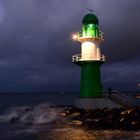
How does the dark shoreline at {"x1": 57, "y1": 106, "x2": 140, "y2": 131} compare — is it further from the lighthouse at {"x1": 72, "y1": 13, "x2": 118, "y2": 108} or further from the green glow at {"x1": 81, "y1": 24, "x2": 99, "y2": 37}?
the green glow at {"x1": 81, "y1": 24, "x2": 99, "y2": 37}

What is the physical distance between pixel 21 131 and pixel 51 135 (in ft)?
11.9

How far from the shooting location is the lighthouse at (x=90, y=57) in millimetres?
43219

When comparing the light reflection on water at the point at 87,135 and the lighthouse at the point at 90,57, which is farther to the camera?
the lighthouse at the point at 90,57

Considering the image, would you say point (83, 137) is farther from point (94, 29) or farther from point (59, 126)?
point (94, 29)

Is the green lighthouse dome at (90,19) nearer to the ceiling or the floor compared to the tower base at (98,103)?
nearer to the ceiling

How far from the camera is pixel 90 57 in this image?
141 ft

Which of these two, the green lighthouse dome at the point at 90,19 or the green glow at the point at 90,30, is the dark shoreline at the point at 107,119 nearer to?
the green glow at the point at 90,30

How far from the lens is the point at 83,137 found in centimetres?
3238

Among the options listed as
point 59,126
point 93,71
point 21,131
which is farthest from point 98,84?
point 21,131

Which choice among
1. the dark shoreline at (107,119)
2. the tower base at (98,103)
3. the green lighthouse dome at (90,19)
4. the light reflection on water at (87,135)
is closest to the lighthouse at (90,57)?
the green lighthouse dome at (90,19)

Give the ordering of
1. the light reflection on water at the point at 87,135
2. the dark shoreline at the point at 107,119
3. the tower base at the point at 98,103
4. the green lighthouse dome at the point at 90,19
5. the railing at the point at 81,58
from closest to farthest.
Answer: the light reflection on water at the point at 87,135
the dark shoreline at the point at 107,119
the tower base at the point at 98,103
the railing at the point at 81,58
the green lighthouse dome at the point at 90,19

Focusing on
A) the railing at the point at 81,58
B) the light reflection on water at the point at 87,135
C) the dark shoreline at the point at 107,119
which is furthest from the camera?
the railing at the point at 81,58

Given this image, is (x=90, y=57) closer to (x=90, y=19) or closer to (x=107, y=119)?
(x=90, y=19)

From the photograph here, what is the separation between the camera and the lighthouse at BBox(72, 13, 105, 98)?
43219mm
